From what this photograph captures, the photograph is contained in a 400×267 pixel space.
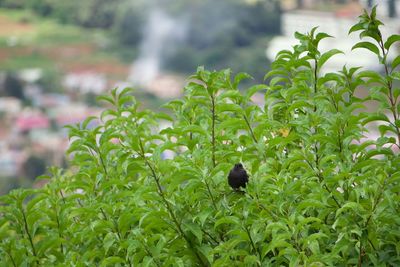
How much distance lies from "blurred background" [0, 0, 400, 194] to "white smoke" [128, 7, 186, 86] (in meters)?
0.02

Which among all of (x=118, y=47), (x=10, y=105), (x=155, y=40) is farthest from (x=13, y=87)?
(x=155, y=40)

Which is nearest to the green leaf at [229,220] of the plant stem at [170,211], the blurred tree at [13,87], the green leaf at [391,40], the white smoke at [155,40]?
the plant stem at [170,211]

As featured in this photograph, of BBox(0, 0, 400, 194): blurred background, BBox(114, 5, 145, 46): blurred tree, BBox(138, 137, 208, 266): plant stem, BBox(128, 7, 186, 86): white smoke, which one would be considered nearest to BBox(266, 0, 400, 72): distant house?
BBox(0, 0, 400, 194): blurred background

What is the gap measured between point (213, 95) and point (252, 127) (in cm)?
13

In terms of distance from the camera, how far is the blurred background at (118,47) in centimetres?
1280

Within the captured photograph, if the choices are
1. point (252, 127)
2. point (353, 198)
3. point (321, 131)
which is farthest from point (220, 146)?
point (353, 198)

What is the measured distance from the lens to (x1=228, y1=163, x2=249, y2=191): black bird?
1253 millimetres

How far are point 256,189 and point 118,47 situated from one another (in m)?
15.1

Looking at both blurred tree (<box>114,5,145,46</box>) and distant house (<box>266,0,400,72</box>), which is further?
blurred tree (<box>114,5,145,46</box>)

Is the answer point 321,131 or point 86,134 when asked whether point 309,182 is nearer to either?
point 321,131

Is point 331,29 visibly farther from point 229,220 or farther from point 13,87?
point 229,220

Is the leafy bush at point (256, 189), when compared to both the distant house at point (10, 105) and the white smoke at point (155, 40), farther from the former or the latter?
the white smoke at point (155, 40)

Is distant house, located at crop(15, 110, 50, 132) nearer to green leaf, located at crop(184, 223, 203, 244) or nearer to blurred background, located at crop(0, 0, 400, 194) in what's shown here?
blurred background, located at crop(0, 0, 400, 194)

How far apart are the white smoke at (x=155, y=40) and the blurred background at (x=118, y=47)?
0.8 inches
